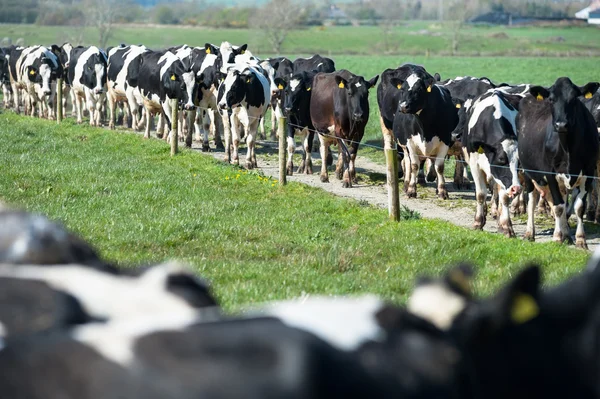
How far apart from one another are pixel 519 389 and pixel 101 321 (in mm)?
1654

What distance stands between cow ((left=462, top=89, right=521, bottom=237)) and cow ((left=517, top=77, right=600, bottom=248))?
0.34 m

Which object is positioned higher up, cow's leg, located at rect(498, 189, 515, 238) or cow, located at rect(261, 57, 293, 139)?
cow, located at rect(261, 57, 293, 139)

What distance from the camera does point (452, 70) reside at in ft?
206

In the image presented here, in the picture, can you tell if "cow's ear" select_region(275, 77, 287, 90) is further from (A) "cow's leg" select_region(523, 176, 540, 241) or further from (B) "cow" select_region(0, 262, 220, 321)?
(B) "cow" select_region(0, 262, 220, 321)

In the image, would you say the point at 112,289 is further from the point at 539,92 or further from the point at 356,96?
the point at 356,96

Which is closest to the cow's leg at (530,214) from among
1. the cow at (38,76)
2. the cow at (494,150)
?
the cow at (494,150)

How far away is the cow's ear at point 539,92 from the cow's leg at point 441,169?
3894mm

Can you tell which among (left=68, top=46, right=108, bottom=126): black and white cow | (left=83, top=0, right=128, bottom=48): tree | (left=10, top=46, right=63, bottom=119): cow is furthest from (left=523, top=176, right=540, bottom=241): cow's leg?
(left=83, top=0, right=128, bottom=48): tree

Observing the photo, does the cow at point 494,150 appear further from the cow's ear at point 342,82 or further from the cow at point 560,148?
the cow's ear at point 342,82

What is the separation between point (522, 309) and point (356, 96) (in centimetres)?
1628

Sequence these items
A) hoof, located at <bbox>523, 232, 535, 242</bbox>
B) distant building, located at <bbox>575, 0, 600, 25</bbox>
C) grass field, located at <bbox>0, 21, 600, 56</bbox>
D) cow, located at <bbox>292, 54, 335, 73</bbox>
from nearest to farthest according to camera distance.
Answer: hoof, located at <bbox>523, 232, 535, 242</bbox>
cow, located at <bbox>292, 54, 335, 73</bbox>
grass field, located at <bbox>0, 21, 600, 56</bbox>
distant building, located at <bbox>575, 0, 600, 25</bbox>

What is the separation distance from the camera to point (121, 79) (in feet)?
90.9

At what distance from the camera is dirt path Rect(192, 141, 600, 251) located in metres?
15.0

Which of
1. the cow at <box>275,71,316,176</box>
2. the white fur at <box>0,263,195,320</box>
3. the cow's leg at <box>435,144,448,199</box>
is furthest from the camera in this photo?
the cow at <box>275,71,316,176</box>
